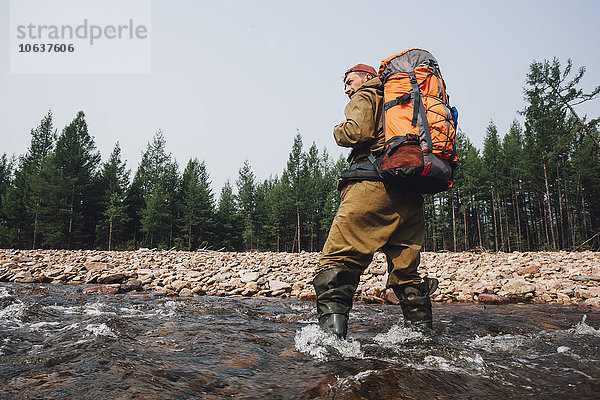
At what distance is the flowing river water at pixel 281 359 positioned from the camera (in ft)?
5.34

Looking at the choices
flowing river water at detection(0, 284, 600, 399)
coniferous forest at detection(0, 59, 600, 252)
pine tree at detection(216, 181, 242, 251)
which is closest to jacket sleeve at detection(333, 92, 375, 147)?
flowing river water at detection(0, 284, 600, 399)

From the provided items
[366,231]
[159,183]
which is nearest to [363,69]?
[366,231]

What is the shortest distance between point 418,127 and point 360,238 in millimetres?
937

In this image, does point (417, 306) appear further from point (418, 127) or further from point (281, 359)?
point (418, 127)

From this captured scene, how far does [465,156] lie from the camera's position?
42.8 meters

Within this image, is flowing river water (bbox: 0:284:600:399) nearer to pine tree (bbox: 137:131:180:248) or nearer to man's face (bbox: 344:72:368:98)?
man's face (bbox: 344:72:368:98)

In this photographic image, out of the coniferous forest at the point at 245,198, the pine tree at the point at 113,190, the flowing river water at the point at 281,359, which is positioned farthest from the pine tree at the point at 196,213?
the flowing river water at the point at 281,359

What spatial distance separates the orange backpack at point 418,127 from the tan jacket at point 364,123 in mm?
79

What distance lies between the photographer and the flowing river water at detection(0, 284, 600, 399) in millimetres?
1629

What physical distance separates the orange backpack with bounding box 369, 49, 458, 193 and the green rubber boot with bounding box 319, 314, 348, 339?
1.08m

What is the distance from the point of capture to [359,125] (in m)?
2.60

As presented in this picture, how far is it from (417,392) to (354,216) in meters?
1.24

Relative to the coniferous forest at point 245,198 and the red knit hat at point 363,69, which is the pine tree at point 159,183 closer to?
the coniferous forest at point 245,198

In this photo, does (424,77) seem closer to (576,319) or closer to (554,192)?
(576,319)
